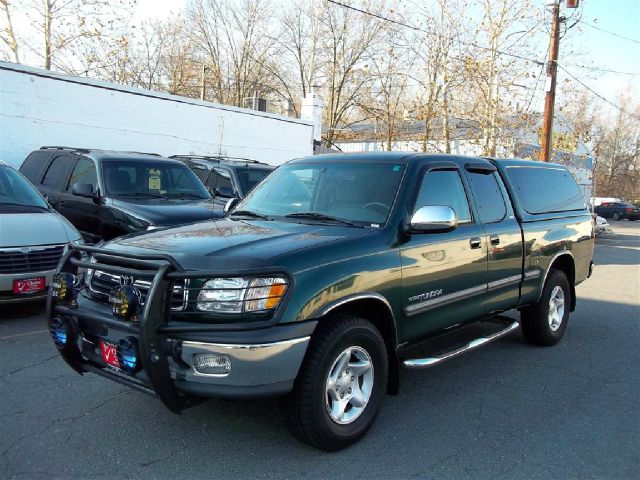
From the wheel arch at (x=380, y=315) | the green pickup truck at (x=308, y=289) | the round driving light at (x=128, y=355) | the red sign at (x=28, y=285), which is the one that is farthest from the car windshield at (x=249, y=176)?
the round driving light at (x=128, y=355)

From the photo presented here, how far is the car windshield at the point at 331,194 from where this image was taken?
4129 millimetres

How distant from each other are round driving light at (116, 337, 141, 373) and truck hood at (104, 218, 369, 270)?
52 cm

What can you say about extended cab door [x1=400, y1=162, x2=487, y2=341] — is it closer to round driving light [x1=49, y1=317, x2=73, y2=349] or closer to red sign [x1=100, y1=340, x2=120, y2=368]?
red sign [x1=100, y1=340, x2=120, y2=368]

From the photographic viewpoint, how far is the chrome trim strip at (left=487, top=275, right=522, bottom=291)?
487 cm

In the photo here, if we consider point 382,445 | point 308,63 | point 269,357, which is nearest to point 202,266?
point 269,357

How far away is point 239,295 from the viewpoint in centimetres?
308

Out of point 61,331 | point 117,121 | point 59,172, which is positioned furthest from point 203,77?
point 61,331

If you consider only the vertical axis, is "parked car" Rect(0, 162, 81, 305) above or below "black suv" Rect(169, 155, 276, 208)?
below

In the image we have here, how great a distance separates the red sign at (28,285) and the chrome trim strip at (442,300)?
398cm

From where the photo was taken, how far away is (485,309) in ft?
16.0

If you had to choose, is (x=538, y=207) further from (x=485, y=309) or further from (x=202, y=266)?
(x=202, y=266)

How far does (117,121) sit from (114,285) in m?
11.2

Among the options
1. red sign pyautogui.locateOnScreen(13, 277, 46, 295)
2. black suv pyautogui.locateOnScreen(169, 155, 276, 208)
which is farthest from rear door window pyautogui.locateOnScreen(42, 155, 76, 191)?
red sign pyautogui.locateOnScreen(13, 277, 46, 295)

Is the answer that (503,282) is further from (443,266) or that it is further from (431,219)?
(431,219)
